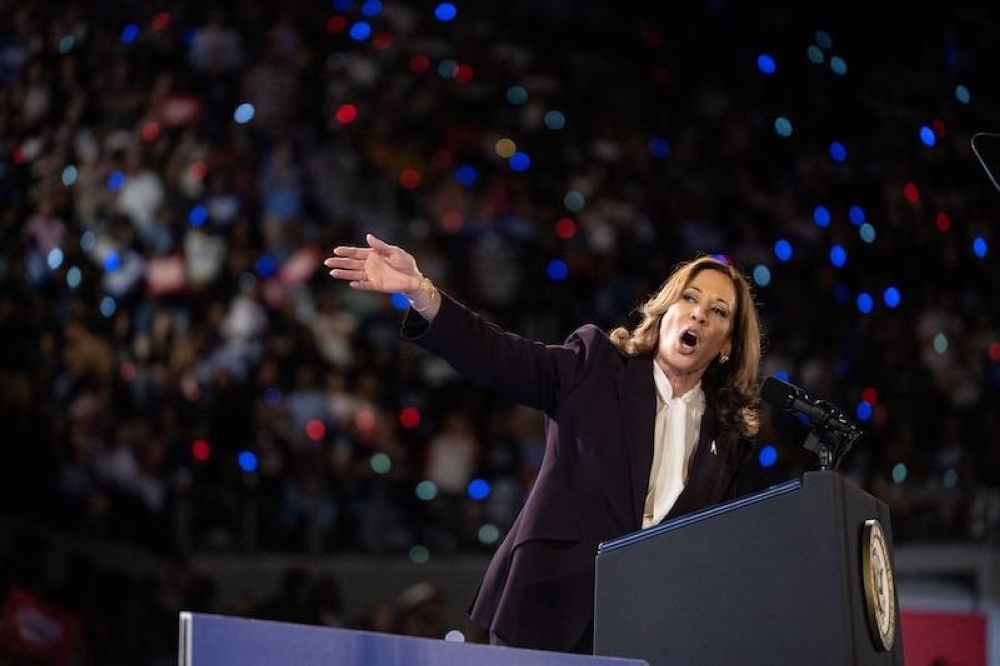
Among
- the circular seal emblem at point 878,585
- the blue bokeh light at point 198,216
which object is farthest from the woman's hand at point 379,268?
the blue bokeh light at point 198,216

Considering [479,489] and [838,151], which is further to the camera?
[838,151]

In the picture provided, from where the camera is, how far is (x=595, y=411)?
213 cm

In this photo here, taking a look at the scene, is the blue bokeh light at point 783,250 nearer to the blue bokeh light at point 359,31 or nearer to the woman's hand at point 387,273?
the blue bokeh light at point 359,31

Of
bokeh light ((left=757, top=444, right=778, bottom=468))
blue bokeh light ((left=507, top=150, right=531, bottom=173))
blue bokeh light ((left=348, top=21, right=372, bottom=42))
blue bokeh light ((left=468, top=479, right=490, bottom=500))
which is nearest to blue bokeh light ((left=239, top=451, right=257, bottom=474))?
blue bokeh light ((left=468, top=479, right=490, bottom=500))

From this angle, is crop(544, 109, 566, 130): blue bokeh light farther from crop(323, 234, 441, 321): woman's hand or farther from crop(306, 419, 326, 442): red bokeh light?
crop(323, 234, 441, 321): woman's hand

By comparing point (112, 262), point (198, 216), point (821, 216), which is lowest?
point (112, 262)

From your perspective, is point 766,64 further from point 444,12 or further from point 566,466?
point 566,466

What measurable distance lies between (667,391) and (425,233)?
15.9 ft

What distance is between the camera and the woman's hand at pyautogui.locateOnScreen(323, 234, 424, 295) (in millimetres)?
1987

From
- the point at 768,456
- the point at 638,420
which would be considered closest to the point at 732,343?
the point at 638,420

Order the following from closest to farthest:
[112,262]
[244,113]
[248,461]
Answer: [248,461]
[112,262]
[244,113]

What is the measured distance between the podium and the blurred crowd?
376cm

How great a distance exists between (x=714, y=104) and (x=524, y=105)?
1.05 m

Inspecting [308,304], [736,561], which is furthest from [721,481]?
[308,304]
